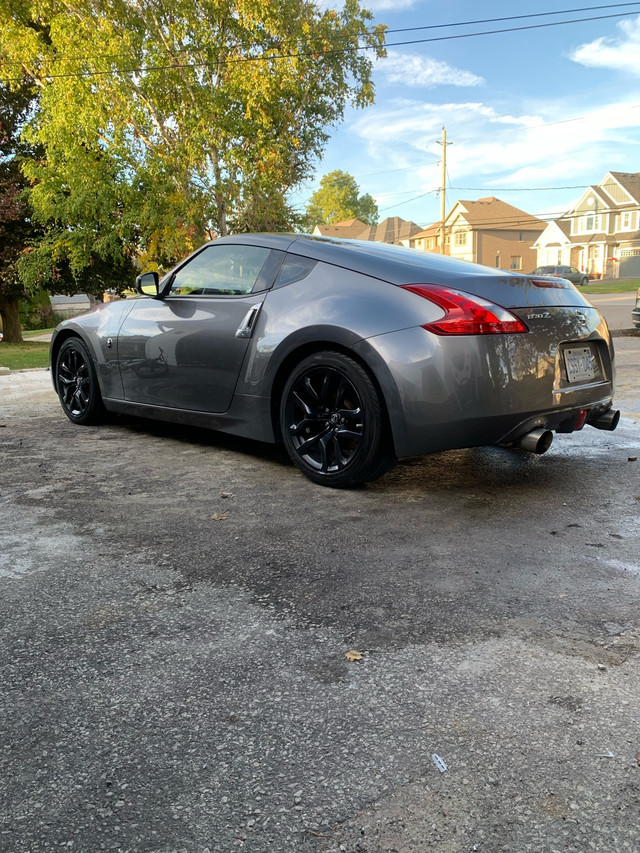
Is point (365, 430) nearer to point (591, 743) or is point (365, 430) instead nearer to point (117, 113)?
point (591, 743)

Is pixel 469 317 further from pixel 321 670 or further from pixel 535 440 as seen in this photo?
pixel 321 670

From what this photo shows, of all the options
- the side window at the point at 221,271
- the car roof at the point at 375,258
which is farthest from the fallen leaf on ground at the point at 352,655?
the side window at the point at 221,271

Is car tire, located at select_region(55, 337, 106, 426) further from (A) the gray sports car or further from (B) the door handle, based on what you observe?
(B) the door handle

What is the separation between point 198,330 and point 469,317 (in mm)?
1961

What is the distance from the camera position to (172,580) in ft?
9.39

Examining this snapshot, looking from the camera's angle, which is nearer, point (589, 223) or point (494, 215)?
point (589, 223)

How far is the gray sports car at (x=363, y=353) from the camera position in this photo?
11.7 feet

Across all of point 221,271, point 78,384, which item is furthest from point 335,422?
point 78,384

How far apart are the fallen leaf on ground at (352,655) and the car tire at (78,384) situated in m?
4.25

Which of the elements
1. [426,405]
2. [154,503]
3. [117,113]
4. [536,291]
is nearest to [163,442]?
[154,503]

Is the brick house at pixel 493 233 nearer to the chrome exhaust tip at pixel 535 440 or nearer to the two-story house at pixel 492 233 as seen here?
the two-story house at pixel 492 233

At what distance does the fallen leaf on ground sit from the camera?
2.22 meters

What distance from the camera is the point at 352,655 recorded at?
2.24m

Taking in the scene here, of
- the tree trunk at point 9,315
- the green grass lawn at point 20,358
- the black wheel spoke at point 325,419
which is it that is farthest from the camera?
the tree trunk at point 9,315
